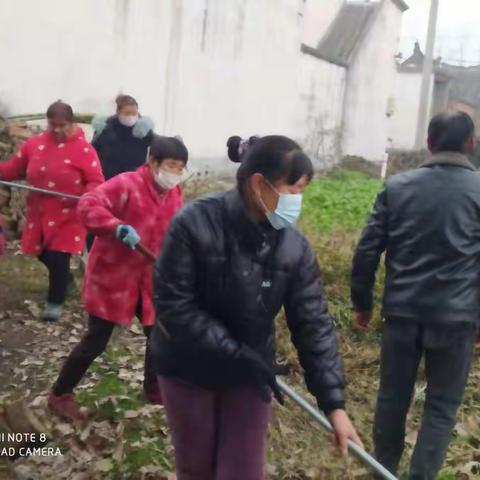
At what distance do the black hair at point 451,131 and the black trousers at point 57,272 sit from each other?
2.87 meters

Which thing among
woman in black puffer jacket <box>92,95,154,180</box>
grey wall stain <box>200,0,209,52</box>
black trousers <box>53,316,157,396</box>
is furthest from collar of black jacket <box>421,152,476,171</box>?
grey wall stain <box>200,0,209,52</box>

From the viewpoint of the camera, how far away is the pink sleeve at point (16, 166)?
5.13 metres

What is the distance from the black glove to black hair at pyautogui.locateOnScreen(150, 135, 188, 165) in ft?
4.72

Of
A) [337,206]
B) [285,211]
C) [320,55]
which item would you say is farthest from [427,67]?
[285,211]

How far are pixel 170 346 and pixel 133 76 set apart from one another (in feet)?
29.3

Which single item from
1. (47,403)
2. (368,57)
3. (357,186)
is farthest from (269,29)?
(47,403)

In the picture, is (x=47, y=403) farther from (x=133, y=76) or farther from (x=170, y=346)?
(x=133, y=76)

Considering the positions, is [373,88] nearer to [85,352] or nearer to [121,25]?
[121,25]

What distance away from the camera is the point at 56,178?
512 centimetres

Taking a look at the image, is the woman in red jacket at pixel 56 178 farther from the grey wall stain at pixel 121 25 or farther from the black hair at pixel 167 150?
the grey wall stain at pixel 121 25

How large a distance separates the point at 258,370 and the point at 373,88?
20.4 m

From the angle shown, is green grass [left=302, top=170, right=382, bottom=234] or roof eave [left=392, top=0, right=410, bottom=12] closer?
green grass [left=302, top=170, right=382, bottom=234]

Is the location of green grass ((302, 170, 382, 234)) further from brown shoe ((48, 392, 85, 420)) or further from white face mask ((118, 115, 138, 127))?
brown shoe ((48, 392, 85, 420))

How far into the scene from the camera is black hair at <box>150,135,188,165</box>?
375 cm
